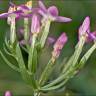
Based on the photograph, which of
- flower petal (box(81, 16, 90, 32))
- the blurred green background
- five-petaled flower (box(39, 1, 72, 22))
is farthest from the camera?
the blurred green background

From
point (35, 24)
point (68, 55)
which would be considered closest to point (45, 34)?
point (35, 24)

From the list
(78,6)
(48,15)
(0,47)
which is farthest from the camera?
(78,6)

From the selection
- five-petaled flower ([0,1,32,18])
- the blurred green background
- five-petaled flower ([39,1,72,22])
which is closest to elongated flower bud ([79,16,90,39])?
five-petaled flower ([39,1,72,22])

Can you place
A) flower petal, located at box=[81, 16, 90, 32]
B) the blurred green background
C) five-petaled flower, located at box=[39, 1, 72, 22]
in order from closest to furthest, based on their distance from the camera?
five-petaled flower, located at box=[39, 1, 72, 22] → flower petal, located at box=[81, 16, 90, 32] → the blurred green background

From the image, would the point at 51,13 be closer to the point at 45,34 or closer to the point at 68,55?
the point at 45,34

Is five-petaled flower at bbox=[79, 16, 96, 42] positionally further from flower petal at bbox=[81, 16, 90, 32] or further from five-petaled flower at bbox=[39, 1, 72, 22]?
five-petaled flower at bbox=[39, 1, 72, 22]

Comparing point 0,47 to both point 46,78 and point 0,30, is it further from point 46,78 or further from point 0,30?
point 46,78

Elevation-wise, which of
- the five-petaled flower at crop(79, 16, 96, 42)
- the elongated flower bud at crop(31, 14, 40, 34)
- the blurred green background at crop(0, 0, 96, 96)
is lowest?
the blurred green background at crop(0, 0, 96, 96)

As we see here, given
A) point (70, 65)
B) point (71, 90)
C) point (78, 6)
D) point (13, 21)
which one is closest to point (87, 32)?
point (70, 65)

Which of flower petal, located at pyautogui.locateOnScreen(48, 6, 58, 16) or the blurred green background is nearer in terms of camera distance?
flower petal, located at pyautogui.locateOnScreen(48, 6, 58, 16)
